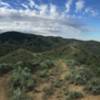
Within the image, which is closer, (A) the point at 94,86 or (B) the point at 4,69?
(A) the point at 94,86

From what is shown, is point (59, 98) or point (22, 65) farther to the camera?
point (22, 65)

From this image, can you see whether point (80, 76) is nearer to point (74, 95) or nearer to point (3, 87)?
point (74, 95)

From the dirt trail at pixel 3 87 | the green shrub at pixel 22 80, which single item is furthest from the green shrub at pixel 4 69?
the green shrub at pixel 22 80

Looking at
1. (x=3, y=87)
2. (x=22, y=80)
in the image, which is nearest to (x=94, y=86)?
(x=22, y=80)

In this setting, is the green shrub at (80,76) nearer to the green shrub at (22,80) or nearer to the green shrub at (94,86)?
the green shrub at (94,86)

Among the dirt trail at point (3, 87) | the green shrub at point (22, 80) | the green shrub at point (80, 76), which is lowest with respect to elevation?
the dirt trail at point (3, 87)

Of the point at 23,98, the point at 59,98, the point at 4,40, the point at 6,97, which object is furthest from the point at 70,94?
the point at 4,40

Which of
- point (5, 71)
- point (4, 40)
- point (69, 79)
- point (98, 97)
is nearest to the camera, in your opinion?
point (98, 97)

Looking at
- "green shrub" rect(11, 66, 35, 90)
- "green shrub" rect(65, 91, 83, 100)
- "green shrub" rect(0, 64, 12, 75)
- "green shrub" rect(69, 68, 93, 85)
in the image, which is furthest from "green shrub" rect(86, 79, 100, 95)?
"green shrub" rect(0, 64, 12, 75)

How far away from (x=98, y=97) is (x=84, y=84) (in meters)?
1.75

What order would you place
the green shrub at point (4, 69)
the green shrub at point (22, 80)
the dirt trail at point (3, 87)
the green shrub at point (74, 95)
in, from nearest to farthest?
1. the green shrub at point (74, 95)
2. the dirt trail at point (3, 87)
3. the green shrub at point (22, 80)
4. the green shrub at point (4, 69)

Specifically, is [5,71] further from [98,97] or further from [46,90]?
[98,97]

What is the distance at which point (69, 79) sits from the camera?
15.9 m

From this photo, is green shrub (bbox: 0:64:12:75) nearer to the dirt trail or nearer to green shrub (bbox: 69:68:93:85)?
the dirt trail
